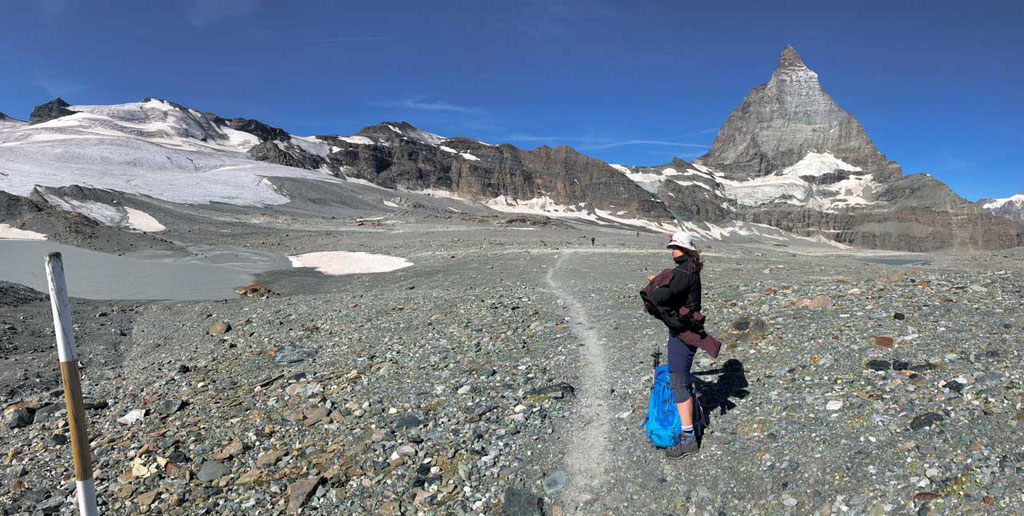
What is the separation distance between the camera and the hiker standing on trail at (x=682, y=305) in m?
6.18

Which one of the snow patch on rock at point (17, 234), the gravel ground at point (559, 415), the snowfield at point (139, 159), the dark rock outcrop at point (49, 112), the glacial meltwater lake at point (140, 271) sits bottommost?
the glacial meltwater lake at point (140, 271)

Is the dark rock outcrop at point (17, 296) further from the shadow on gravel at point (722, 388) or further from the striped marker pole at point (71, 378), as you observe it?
the shadow on gravel at point (722, 388)

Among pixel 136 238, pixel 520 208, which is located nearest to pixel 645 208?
pixel 520 208

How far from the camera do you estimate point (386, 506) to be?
21.1 ft

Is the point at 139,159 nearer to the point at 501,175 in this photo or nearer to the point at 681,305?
the point at 501,175

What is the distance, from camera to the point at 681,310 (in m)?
6.18

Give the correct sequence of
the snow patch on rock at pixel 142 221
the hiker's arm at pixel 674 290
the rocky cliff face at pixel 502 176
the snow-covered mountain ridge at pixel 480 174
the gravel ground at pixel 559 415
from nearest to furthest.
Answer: the gravel ground at pixel 559 415, the hiker's arm at pixel 674 290, the snow patch on rock at pixel 142 221, the snow-covered mountain ridge at pixel 480 174, the rocky cliff face at pixel 502 176

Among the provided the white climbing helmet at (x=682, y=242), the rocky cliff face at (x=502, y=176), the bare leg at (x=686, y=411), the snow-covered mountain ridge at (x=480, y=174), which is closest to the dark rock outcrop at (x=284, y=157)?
the snow-covered mountain ridge at (x=480, y=174)

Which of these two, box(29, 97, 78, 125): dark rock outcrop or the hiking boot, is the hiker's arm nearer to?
the hiking boot

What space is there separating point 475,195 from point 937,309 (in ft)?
578

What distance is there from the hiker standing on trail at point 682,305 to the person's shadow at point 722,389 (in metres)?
0.65

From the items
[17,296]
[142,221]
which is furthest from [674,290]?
[142,221]

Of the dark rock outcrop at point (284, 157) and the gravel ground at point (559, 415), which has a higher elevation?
the dark rock outcrop at point (284, 157)

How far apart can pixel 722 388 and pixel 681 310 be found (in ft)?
8.53
